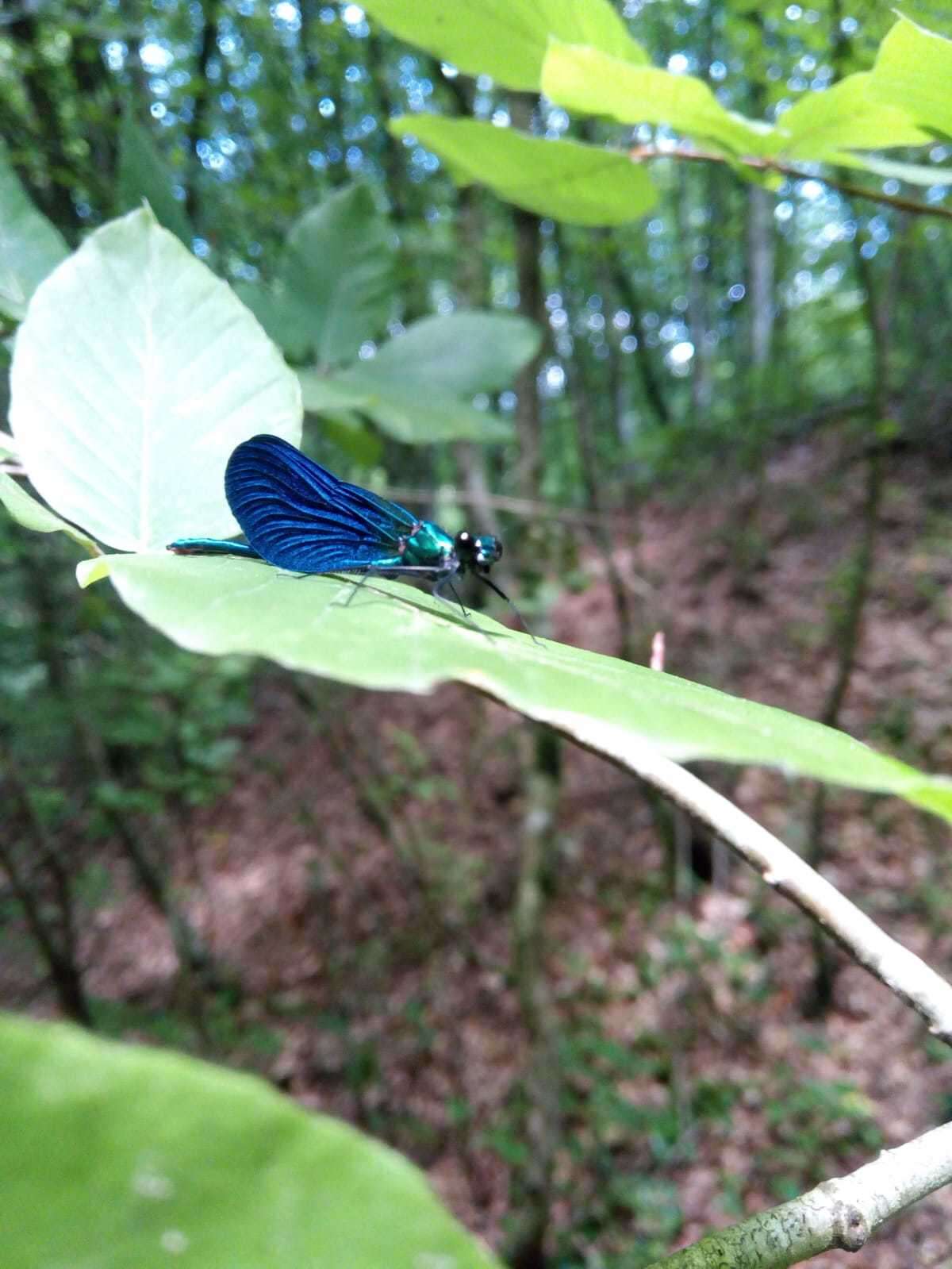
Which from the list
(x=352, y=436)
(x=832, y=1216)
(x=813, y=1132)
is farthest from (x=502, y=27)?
(x=813, y=1132)

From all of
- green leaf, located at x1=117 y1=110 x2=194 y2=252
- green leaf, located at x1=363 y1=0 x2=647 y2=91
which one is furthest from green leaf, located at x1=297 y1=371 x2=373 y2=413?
green leaf, located at x1=363 y1=0 x2=647 y2=91

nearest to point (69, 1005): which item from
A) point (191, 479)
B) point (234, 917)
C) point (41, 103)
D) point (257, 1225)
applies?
point (234, 917)

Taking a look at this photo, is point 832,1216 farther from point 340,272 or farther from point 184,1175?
point 340,272

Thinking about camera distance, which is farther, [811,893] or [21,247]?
[21,247]

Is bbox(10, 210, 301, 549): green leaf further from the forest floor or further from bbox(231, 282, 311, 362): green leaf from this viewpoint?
the forest floor

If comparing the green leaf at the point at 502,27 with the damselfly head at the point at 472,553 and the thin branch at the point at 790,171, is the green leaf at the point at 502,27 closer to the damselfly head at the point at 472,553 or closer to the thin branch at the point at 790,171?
the thin branch at the point at 790,171

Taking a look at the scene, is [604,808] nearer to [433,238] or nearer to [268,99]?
[433,238]
